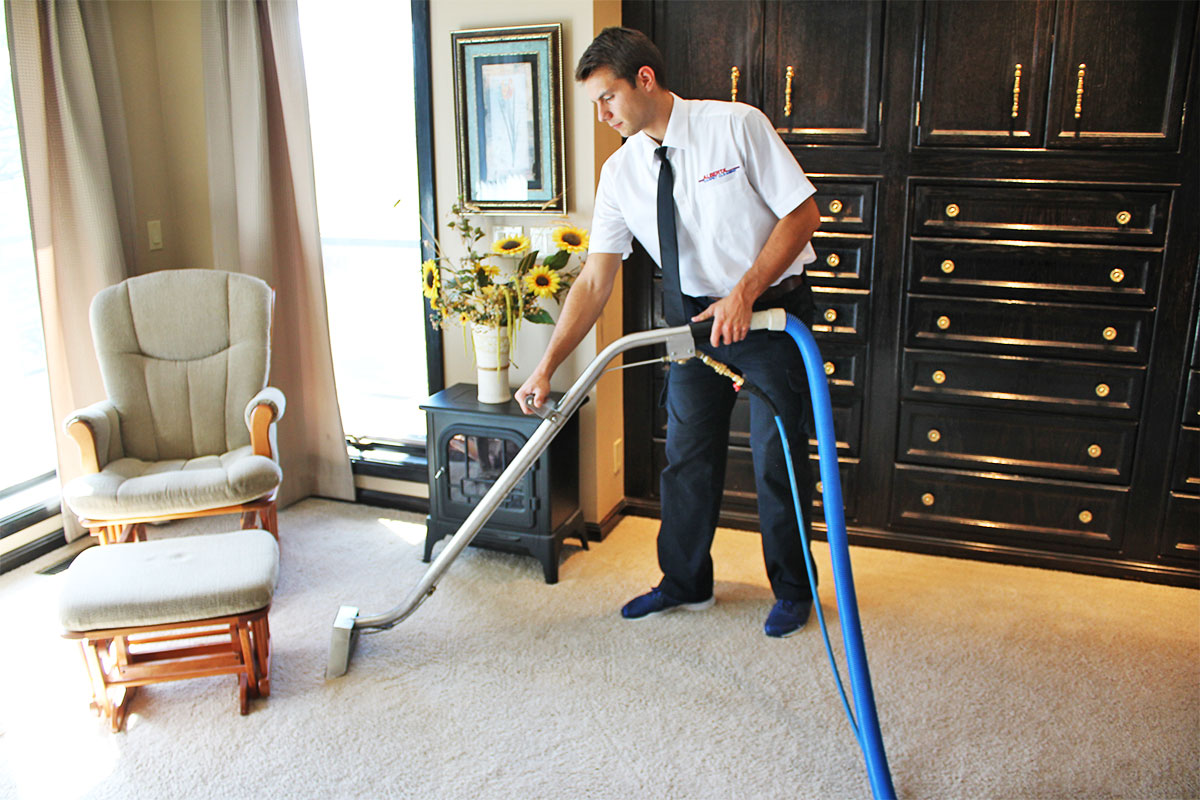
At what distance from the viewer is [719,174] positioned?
234cm

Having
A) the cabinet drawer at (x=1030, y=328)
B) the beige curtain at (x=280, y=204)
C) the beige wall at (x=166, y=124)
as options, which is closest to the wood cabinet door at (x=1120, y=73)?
the cabinet drawer at (x=1030, y=328)

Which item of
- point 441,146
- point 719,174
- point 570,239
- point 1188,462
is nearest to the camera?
point 719,174

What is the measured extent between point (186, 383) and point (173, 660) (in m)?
1.08

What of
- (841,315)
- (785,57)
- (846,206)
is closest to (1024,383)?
(841,315)

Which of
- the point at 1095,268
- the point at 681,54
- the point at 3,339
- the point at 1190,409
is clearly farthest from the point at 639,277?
the point at 3,339

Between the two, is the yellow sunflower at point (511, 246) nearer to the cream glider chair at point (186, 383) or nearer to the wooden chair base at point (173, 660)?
the cream glider chair at point (186, 383)

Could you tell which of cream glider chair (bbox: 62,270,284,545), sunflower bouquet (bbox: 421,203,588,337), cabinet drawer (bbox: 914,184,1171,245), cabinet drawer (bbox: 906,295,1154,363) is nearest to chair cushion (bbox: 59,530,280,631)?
cream glider chair (bbox: 62,270,284,545)

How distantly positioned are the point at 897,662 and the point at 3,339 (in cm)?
293

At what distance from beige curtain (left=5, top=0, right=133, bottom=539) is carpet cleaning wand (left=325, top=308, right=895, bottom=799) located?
139 centimetres

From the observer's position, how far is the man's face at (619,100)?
2.26m

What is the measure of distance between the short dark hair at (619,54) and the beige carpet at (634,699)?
57.8 inches

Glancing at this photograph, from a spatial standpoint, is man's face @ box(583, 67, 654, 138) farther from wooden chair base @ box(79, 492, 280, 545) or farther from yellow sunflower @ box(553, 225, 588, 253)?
wooden chair base @ box(79, 492, 280, 545)

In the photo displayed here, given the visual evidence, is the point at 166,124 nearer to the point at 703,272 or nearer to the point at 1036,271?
the point at 703,272

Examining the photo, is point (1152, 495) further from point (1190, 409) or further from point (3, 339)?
point (3, 339)
